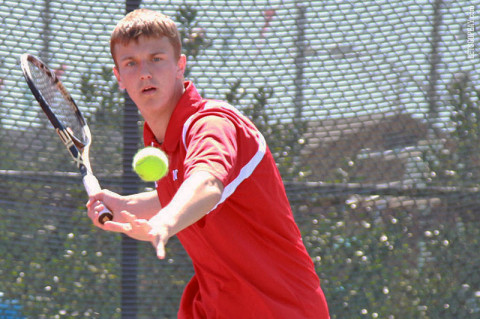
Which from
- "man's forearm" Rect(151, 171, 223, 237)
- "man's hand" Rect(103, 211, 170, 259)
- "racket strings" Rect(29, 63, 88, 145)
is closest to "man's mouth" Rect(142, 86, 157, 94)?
"man's forearm" Rect(151, 171, 223, 237)

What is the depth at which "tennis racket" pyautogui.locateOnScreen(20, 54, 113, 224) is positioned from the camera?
2.64 metres

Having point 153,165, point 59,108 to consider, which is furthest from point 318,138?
point 153,165

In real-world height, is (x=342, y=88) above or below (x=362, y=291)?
above

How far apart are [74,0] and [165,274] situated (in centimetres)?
136

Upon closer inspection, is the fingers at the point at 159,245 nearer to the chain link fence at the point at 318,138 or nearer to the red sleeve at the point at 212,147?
the red sleeve at the point at 212,147

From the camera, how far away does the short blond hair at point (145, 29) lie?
209 centimetres

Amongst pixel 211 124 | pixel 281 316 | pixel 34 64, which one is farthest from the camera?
pixel 34 64

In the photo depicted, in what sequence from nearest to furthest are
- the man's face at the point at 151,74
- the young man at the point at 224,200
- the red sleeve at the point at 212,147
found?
the red sleeve at the point at 212,147 < the young man at the point at 224,200 < the man's face at the point at 151,74

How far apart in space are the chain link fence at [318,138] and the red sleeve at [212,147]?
1.68 meters

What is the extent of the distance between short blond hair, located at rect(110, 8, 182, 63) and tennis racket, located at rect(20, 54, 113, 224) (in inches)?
23.7

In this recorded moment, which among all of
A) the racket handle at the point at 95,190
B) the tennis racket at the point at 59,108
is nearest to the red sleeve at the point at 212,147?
the racket handle at the point at 95,190

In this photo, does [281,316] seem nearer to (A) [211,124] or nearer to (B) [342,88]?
(A) [211,124]

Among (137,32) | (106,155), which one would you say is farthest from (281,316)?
(106,155)

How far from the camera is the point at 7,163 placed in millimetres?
3408
